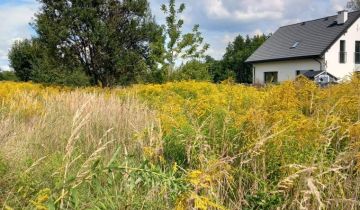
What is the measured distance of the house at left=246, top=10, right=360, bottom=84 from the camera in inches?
1240

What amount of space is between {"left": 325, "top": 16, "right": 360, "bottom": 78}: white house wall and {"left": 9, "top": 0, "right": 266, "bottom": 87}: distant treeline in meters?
17.0

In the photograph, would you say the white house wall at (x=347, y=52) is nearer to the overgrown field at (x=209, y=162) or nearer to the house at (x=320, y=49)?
the house at (x=320, y=49)

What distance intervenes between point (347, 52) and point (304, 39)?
359cm

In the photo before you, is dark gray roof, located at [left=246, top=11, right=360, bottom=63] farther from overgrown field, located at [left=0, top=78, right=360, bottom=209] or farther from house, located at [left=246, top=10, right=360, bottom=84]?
overgrown field, located at [left=0, top=78, right=360, bottom=209]

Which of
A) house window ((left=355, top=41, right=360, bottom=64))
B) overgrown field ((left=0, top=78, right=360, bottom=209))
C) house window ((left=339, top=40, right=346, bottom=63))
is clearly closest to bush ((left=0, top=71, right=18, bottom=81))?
house window ((left=339, top=40, right=346, bottom=63))

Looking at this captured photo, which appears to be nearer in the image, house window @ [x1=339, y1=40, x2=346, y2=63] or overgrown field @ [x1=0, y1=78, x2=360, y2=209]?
overgrown field @ [x1=0, y1=78, x2=360, y2=209]

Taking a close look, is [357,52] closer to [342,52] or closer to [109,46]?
[342,52]

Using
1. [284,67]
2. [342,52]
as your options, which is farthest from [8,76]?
[342,52]

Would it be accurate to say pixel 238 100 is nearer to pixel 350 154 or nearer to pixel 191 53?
pixel 350 154

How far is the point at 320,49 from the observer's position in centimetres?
3128

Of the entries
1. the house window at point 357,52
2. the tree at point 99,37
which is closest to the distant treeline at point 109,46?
the tree at point 99,37

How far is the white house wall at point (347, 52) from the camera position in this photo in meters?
31.6

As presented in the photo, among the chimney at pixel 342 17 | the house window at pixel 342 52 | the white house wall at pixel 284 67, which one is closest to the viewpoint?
the white house wall at pixel 284 67

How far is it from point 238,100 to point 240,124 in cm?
145
